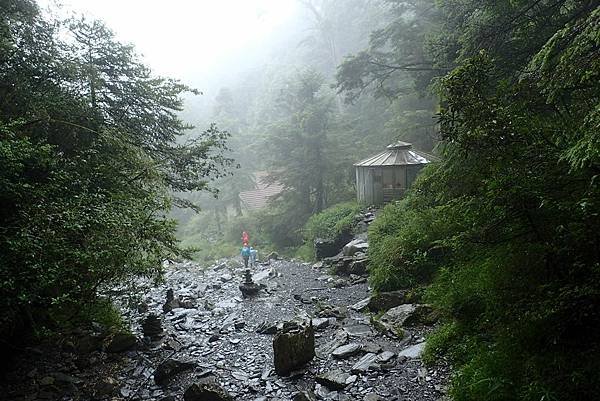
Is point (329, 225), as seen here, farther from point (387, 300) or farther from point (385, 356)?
point (385, 356)

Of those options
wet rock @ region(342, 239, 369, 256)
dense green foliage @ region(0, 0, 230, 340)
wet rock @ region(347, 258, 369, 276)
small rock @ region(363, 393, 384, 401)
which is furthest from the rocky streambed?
wet rock @ region(342, 239, 369, 256)

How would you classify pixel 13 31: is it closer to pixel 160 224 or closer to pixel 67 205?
pixel 67 205

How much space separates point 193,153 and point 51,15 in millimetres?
4519

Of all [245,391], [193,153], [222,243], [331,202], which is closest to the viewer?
[245,391]

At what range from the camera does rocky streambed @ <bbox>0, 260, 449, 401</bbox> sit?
507cm

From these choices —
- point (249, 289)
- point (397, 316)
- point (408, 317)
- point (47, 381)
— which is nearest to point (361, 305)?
point (397, 316)

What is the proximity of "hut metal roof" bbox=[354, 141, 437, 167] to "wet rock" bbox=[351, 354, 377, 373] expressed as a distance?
38.9 feet

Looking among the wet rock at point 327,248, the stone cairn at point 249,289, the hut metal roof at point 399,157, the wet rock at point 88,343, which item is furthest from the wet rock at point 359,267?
the wet rock at point 88,343

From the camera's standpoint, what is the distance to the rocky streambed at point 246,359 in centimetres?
507

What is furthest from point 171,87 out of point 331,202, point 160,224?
point 331,202

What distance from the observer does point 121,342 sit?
280 inches

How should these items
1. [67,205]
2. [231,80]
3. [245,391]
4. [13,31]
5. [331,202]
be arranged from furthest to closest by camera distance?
[231,80] → [331,202] → [13,31] → [245,391] → [67,205]

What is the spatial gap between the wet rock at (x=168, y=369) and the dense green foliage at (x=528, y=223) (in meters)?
4.27

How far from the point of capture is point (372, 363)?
5.38 metres
